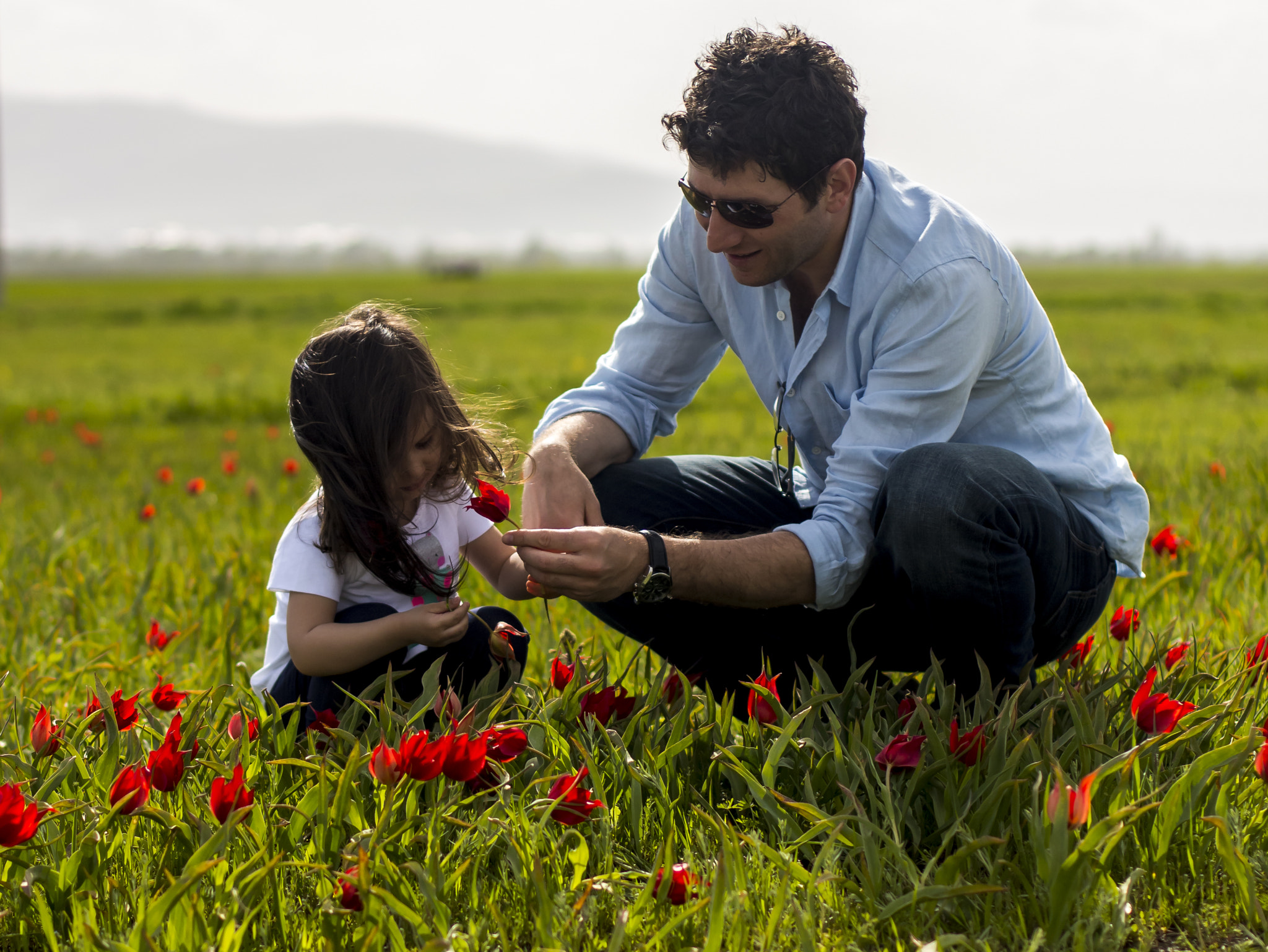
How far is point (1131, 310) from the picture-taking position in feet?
Answer: 79.6

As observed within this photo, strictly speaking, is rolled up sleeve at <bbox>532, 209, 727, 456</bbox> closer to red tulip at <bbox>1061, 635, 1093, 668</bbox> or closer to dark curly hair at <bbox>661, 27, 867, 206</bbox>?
dark curly hair at <bbox>661, 27, 867, 206</bbox>

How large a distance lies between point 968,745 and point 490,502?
1.09m

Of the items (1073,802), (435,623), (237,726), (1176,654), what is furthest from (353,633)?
(1176,654)

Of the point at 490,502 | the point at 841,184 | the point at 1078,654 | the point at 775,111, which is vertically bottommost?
the point at 1078,654

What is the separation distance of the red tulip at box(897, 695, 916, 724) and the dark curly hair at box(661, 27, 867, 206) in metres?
1.24

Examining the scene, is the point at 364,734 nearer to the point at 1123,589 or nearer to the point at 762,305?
the point at 762,305

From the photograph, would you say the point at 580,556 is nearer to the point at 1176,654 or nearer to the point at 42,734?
the point at 42,734

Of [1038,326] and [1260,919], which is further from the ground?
[1038,326]

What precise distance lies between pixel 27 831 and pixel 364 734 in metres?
0.63

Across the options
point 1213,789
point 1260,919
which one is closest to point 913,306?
point 1213,789

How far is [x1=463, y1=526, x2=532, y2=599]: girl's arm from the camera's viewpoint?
2.95 metres

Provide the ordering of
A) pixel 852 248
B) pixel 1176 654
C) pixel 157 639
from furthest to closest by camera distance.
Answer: pixel 157 639 < pixel 852 248 < pixel 1176 654

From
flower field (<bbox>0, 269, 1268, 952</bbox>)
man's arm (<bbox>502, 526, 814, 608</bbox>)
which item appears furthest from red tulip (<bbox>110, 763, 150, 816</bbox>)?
man's arm (<bbox>502, 526, 814, 608</bbox>)

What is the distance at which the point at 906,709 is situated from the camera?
96.3 inches
